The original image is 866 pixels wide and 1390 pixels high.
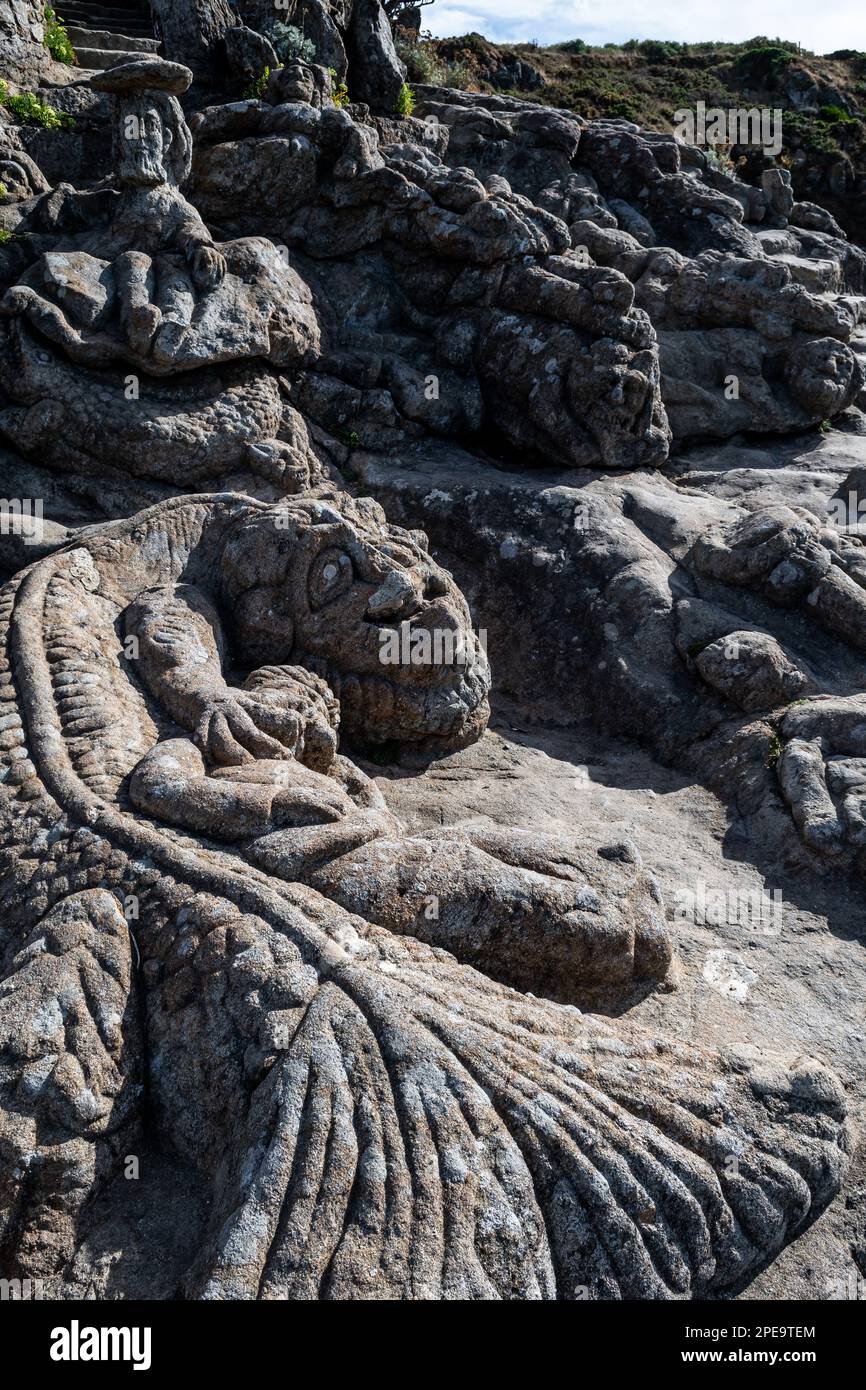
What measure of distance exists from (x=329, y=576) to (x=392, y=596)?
0.37 metres

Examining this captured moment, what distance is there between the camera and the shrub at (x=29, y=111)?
971 centimetres

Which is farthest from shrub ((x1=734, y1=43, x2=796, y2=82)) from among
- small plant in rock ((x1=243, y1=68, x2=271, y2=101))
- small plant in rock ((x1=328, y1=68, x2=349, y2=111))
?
small plant in rock ((x1=243, y1=68, x2=271, y2=101))

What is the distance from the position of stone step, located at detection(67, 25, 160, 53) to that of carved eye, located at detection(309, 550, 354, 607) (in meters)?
8.97

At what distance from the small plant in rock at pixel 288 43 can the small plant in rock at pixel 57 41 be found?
216 centimetres

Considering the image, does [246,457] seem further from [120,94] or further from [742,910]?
[742,910]

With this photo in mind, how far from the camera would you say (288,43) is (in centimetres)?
1119

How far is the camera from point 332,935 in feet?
11.5

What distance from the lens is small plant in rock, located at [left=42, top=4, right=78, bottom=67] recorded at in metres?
10.9

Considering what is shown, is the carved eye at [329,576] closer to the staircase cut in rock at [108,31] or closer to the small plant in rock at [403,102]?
the staircase cut in rock at [108,31]

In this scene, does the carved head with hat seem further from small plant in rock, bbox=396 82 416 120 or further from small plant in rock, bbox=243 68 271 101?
small plant in rock, bbox=396 82 416 120

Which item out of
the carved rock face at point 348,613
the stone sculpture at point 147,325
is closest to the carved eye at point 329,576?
the carved rock face at point 348,613

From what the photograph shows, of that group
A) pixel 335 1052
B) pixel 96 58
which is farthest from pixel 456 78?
pixel 335 1052

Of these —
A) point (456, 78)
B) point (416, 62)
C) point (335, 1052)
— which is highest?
point (456, 78)

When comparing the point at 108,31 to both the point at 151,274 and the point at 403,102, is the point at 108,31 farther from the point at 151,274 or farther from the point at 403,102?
the point at 151,274
